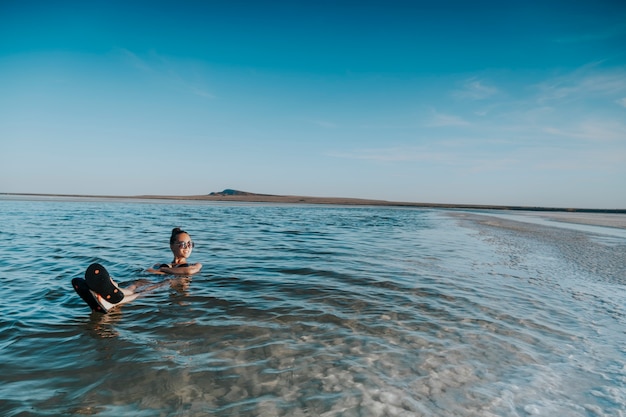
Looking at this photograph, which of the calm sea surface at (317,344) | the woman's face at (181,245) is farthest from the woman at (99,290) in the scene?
the woman's face at (181,245)

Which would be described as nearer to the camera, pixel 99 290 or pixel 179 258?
pixel 99 290

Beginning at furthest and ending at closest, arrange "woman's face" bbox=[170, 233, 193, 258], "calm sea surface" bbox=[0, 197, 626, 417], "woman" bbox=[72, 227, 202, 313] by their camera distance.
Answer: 1. "woman's face" bbox=[170, 233, 193, 258]
2. "woman" bbox=[72, 227, 202, 313]
3. "calm sea surface" bbox=[0, 197, 626, 417]

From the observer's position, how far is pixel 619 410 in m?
3.56

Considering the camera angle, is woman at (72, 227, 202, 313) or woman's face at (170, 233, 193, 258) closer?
woman at (72, 227, 202, 313)

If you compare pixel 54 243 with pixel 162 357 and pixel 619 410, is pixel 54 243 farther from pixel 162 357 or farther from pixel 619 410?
pixel 619 410

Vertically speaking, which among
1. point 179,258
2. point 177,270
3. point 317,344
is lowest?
point 317,344

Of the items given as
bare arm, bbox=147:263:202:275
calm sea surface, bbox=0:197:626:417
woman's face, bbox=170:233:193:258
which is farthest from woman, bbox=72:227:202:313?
woman's face, bbox=170:233:193:258

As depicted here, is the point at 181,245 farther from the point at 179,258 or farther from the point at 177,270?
the point at 177,270

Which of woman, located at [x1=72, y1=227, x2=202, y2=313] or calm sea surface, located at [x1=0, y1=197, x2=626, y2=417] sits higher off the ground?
woman, located at [x1=72, y1=227, x2=202, y2=313]

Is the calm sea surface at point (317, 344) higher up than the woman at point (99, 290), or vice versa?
the woman at point (99, 290)

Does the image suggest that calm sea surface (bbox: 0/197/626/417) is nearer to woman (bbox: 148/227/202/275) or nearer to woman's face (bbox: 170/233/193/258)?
woman (bbox: 148/227/202/275)

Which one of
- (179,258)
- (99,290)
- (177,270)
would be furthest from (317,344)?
(179,258)

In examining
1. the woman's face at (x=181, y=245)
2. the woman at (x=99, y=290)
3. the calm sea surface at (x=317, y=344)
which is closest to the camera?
the calm sea surface at (x=317, y=344)

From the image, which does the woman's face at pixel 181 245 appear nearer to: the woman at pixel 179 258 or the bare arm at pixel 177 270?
the woman at pixel 179 258
